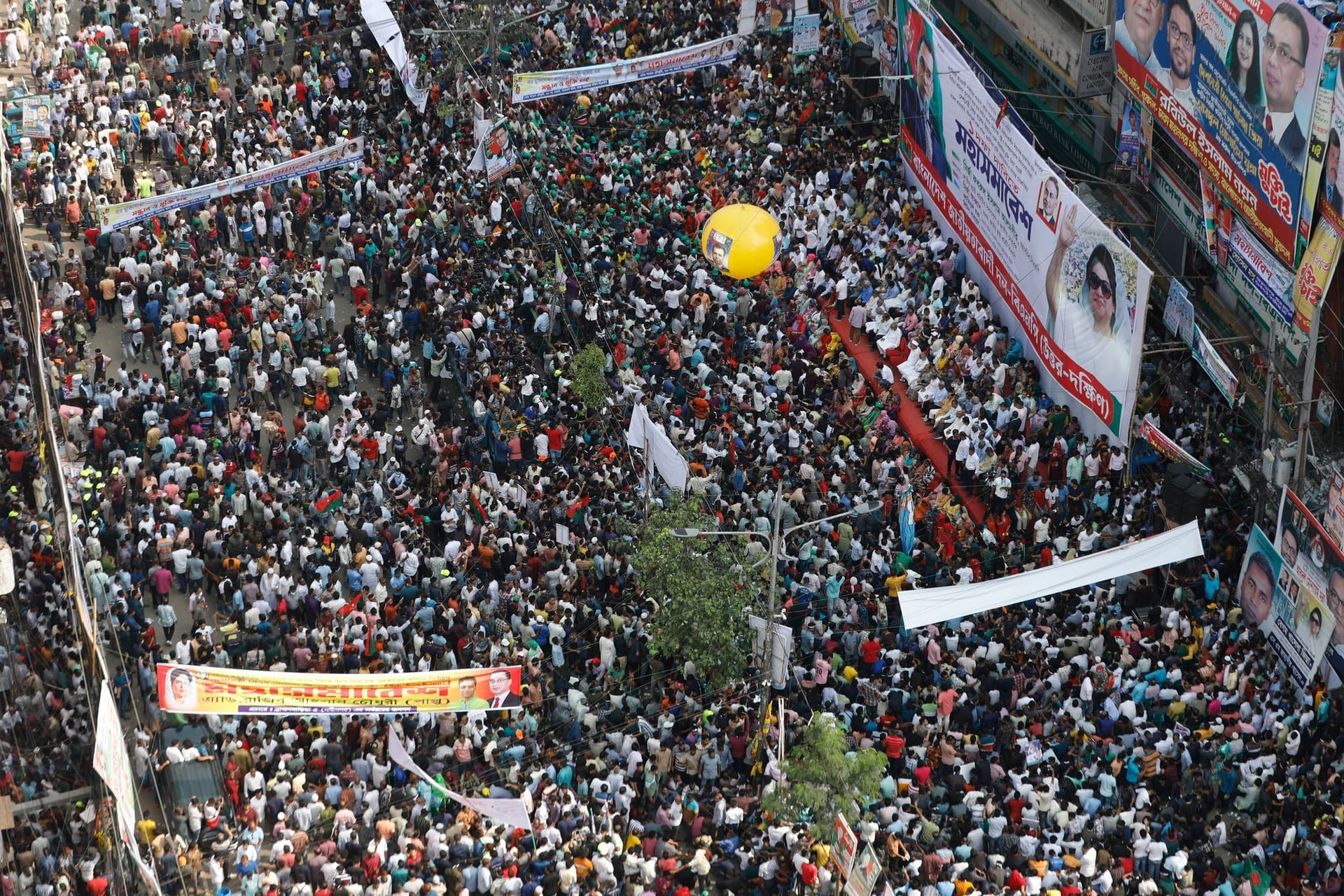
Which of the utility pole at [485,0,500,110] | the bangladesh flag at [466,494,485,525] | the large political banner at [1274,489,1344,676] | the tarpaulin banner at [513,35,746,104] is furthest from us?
the utility pole at [485,0,500,110]

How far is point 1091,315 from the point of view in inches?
1303

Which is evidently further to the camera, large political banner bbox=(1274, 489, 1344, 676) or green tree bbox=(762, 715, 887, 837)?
large political banner bbox=(1274, 489, 1344, 676)

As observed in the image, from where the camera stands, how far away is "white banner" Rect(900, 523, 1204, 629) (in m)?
28.2

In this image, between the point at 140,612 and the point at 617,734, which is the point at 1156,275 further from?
the point at 140,612

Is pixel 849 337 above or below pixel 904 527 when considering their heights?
above

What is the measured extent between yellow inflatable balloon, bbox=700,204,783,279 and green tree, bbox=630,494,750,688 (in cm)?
415

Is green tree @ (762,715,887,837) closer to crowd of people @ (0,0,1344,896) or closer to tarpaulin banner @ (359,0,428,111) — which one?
crowd of people @ (0,0,1344,896)

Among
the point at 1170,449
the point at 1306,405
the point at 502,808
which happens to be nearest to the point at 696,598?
the point at 502,808

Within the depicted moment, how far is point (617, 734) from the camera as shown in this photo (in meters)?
28.9

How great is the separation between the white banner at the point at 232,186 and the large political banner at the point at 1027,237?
410 inches

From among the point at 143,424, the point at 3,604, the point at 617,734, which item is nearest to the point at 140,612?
the point at 3,604

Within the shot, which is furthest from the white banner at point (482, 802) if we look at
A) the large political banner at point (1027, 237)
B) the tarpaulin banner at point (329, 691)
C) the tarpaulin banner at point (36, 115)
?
the tarpaulin banner at point (36, 115)

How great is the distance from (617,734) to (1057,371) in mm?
10149

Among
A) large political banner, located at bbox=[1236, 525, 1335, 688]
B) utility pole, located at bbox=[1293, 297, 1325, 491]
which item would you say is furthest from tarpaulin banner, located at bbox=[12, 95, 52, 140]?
utility pole, located at bbox=[1293, 297, 1325, 491]
